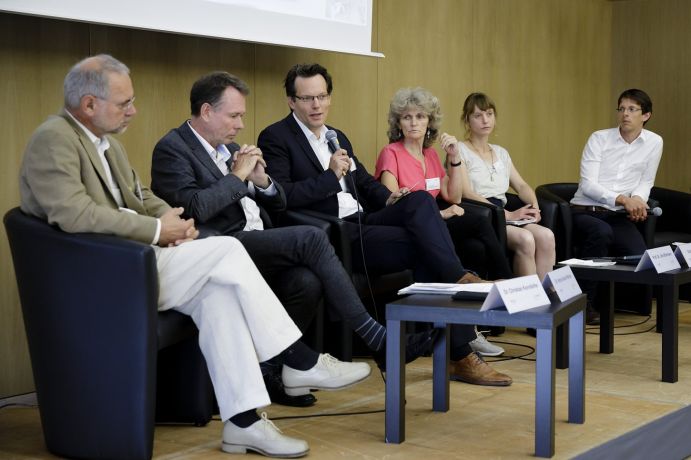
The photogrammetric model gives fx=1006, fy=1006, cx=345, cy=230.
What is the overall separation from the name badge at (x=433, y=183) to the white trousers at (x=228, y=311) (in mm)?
2246

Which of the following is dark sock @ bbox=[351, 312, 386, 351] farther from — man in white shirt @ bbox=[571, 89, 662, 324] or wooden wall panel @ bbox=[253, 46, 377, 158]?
man in white shirt @ bbox=[571, 89, 662, 324]

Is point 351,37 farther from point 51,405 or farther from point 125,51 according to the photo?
point 51,405

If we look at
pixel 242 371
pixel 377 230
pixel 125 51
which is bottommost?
pixel 242 371

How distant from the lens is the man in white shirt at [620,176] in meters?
5.97

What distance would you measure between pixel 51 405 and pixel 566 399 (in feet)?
6.08

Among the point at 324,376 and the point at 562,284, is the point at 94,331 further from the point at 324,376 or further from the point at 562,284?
the point at 562,284

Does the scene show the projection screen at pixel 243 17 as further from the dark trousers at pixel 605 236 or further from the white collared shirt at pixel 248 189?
the dark trousers at pixel 605 236

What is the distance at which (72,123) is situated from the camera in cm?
307

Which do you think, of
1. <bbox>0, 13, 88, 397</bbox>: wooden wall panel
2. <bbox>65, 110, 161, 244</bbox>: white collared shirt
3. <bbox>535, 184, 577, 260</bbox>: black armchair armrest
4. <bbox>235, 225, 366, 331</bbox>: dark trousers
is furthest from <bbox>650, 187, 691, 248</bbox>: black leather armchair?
<bbox>65, 110, 161, 244</bbox>: white collared shirt

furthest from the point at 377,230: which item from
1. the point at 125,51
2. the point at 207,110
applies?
the point at 125,51

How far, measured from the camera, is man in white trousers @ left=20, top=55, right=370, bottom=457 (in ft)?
9.51

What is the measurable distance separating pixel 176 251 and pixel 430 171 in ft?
7.88

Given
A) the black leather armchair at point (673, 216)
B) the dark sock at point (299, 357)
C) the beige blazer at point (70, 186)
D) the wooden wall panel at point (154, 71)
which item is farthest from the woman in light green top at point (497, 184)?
the beige blazer at point (70, 186)

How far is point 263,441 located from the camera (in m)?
2.94
